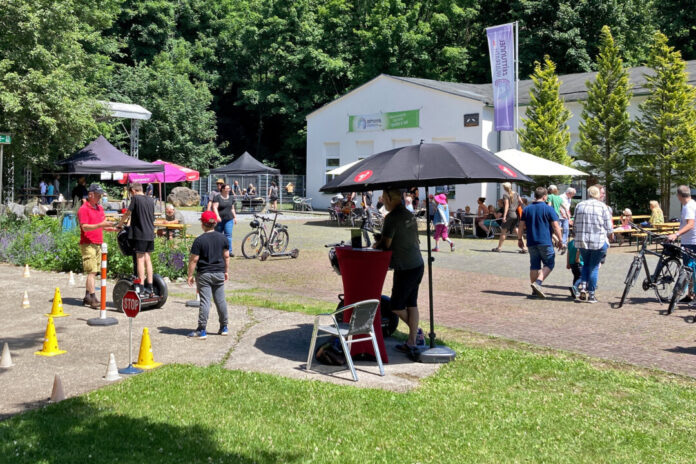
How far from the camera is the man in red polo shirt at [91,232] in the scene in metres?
10.1

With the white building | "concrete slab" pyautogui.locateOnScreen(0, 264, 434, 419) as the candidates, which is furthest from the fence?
"concrete slab" pyautogui.locateOnScreen(0, 264, 434, 419)

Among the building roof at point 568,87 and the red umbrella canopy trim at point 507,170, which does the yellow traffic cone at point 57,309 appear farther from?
the building roof at point 568,87

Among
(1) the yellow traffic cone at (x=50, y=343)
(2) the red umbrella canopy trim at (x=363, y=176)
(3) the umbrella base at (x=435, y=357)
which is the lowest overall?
(3) the umbrella base at (x=435, y=357)

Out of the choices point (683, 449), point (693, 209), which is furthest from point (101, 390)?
point (693, 209)

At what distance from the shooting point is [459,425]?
17.4 ft

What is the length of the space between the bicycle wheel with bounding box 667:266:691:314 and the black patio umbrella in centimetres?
434

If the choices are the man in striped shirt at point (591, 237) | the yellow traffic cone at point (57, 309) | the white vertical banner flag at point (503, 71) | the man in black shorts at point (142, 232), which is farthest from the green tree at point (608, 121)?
the yellow traffic cone at point (57, 309)

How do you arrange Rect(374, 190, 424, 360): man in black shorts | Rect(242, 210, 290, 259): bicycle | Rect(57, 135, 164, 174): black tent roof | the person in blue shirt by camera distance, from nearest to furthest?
Rect(374, 190, 424, 360): man in black shorts
the person in blue shirt
Rect(242, 210, 290, 259): bicycle
Rect(57, 135, 164, 174): black tent roof

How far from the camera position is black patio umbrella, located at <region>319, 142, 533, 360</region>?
671 centimetres

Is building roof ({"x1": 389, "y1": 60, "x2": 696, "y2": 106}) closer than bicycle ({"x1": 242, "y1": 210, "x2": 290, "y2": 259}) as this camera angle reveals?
No

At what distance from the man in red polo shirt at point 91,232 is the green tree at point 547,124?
20371 millimetres

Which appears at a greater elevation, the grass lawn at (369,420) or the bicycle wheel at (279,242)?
the bicycle wheel at (279,242)

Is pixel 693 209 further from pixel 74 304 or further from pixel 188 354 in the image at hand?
pixel 74 304

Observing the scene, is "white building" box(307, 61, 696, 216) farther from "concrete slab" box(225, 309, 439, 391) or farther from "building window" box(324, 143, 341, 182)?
"concrete slab" box(225, 309, 439, 391)
